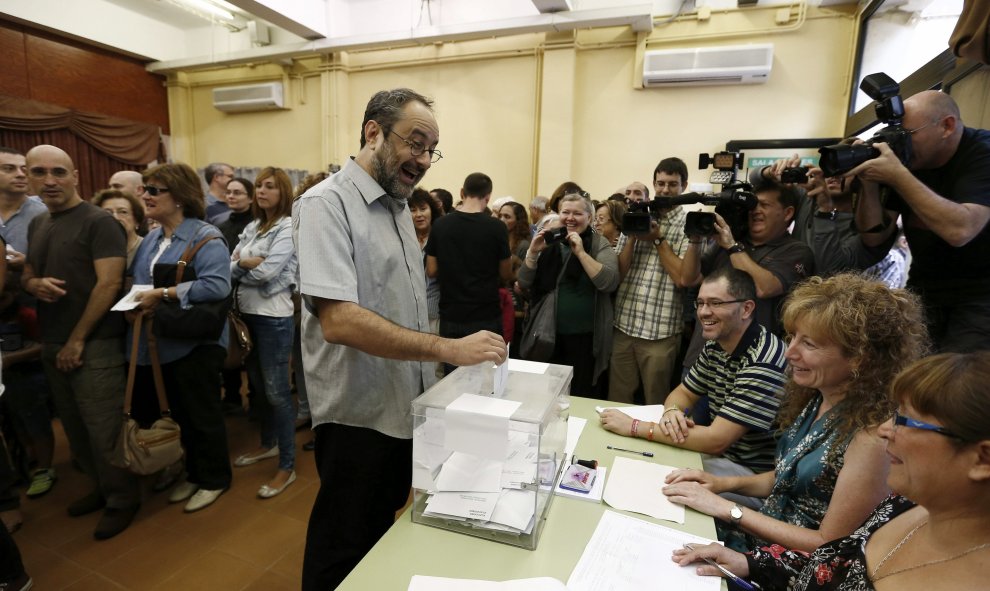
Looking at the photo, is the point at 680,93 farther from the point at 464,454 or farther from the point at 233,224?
the point at 464,454

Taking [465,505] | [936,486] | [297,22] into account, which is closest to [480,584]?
[465,505]

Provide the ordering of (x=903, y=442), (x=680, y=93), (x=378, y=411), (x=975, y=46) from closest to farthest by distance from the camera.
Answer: (x=903, y=442) < (x=378, y=411) < (x=975, y=46) < (x=680, y=93)

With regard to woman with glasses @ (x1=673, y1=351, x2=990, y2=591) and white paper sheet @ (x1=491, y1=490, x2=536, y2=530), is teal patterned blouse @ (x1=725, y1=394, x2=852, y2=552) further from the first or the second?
white paper sheet @ (x1=491, y1=490, x2=536, y2=530)

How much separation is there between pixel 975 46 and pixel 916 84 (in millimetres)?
2037

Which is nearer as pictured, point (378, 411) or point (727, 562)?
point (727, 562)

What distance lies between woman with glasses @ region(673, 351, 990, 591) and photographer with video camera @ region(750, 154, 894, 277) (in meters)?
1.19

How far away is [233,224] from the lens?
3.18m

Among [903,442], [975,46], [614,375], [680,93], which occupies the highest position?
[680,93]

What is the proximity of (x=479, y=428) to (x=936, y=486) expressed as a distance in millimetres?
760

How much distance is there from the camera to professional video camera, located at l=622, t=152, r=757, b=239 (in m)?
2.14

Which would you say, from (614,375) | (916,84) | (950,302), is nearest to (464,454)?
(950,302)

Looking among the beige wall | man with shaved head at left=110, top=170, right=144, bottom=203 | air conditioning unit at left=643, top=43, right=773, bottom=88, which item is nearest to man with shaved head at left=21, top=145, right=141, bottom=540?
man with shaved head at left=110, top=170, right=144, bottom=203

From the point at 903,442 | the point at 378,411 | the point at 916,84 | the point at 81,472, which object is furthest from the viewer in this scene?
the point at 916,84

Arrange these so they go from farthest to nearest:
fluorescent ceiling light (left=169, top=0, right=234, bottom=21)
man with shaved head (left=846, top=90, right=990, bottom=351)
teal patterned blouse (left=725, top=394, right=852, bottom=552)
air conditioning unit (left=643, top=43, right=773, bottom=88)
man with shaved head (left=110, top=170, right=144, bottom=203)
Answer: fluorescent ceiling light (left=169, top=0, right=234, bottom=21)
air conditioning unit (left=643, top=43, right=773, bottom=88)
man with shaved head (left=110, top=170, right=144, bottom=203)
man with shaved head (left=846, top=90, right=990, bottom=351)
teal patterned blouse (left=725, top=394, right=852, bottom=552)
